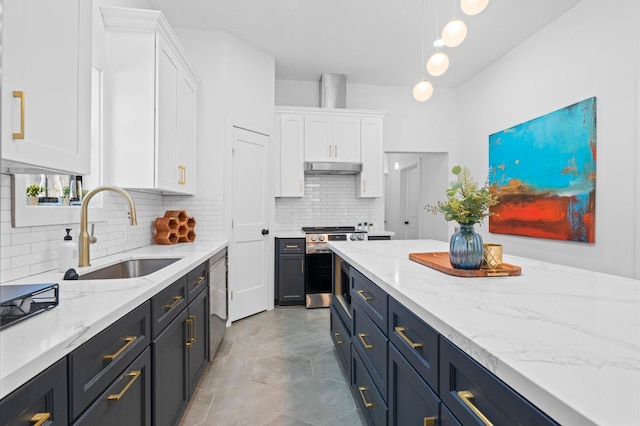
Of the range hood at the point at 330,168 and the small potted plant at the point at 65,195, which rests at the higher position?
the range hood at the point at 330,168

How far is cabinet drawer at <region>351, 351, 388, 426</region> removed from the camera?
1.48 m

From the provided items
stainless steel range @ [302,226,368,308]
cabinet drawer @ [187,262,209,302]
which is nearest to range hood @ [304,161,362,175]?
stainless steel range @ [302,226,368,308]

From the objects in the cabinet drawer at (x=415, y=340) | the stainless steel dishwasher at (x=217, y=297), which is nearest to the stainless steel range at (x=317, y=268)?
the stainless steel dishwasher at (x=217, y=297)

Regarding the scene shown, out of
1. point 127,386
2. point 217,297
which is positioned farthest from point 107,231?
point 127,386

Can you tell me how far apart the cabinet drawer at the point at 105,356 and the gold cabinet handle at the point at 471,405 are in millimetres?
989

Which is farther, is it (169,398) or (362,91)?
(362,91)

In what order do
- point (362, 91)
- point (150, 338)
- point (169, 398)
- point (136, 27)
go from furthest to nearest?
point (362, 91) < point (136, 27) < point (169, 398) < point (150, 338)

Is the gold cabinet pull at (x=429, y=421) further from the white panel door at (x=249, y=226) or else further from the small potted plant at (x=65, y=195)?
the white panel door at (x=249, y=226)

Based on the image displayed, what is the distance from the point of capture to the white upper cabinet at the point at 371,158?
4562 millimetres

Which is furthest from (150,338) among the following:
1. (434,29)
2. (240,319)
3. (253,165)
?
(434,29)

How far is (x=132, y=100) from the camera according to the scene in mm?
2271

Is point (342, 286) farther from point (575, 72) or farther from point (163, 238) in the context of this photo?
point (575, 72)

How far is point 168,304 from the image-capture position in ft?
5.14

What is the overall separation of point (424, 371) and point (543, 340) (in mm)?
422
